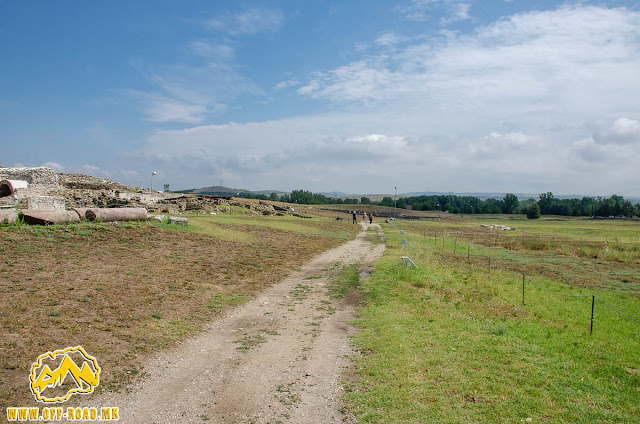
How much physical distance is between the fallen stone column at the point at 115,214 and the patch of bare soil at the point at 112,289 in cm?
95

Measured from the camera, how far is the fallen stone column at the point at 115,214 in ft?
60.0

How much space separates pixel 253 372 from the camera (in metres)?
6.80

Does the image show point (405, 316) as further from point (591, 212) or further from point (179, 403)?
point (591, 212)

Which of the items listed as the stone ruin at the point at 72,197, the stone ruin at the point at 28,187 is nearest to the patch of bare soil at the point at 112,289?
the stone ruin at the point at 72,197

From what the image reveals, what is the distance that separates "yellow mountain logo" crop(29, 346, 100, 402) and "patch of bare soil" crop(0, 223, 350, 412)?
0.41 ft

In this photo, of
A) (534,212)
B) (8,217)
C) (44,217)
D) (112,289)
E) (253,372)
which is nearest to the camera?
(253,372)

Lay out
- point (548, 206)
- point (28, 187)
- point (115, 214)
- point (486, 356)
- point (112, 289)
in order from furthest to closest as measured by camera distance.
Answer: point (548, 206), point (28, 187), point (115, 214), point (112, 289), point (486, 356)

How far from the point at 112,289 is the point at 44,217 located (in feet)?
28.7

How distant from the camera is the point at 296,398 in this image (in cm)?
592

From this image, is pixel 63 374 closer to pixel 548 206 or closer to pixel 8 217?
pixel 8 217

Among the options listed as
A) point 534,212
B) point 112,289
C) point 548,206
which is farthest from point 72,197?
point 548,206

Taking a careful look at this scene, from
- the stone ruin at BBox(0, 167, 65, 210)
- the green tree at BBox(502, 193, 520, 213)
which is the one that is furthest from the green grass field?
the green tree at BBox(502, 193, 520, 213)

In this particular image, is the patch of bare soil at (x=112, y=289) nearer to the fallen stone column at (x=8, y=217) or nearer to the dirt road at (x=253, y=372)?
the dirt road at (x=253, y=372)

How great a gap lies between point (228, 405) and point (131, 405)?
1399mm
